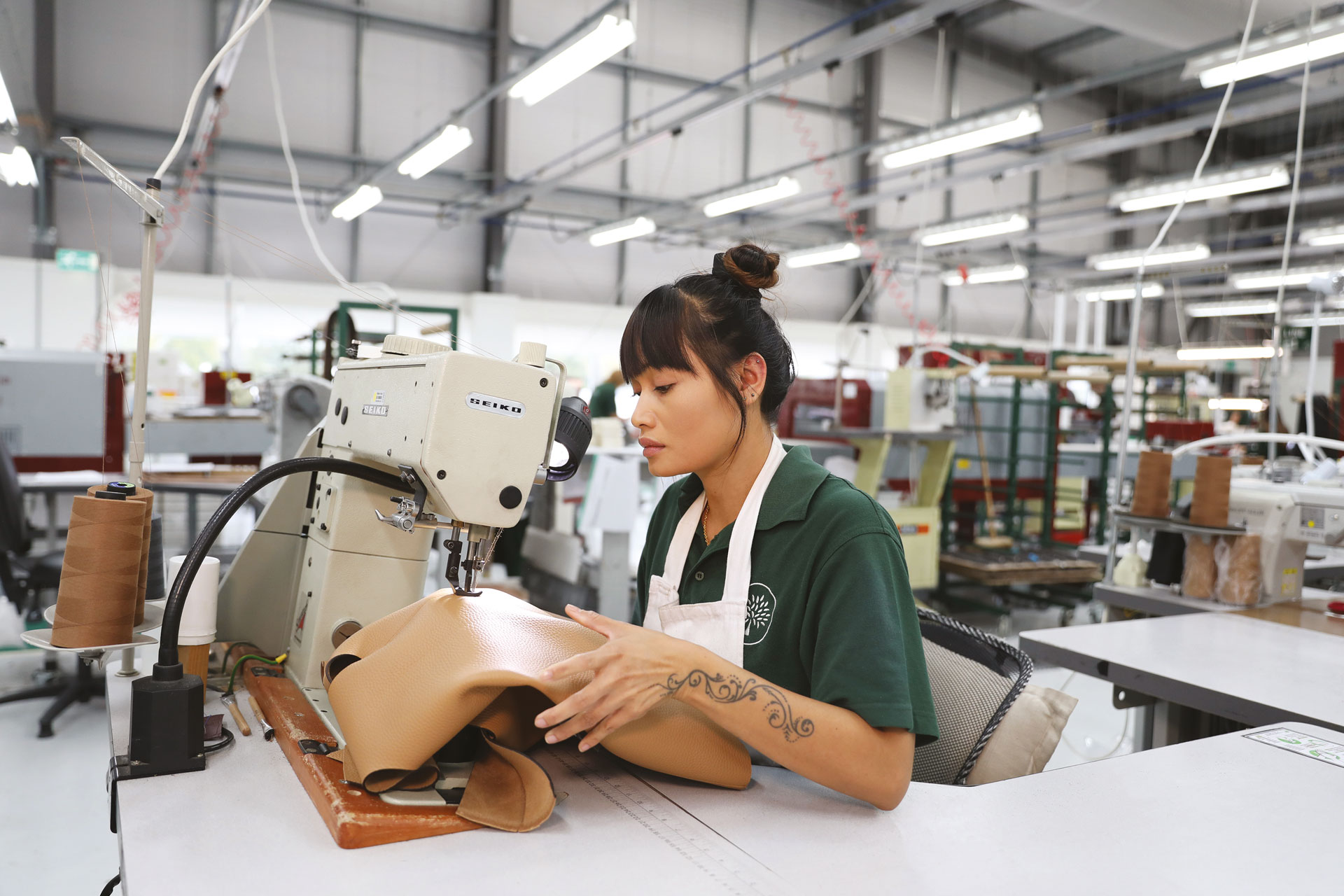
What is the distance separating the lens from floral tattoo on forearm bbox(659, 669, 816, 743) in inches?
34.6

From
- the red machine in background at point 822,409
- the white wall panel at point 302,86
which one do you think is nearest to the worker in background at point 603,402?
the red machine in background at point 822,409

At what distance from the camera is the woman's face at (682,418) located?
1106mm

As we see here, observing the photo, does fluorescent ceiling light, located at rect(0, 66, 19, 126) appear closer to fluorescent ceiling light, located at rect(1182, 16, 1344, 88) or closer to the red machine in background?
the red machine in background

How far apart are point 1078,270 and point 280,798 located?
13.0 m

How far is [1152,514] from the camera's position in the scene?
2467 mm

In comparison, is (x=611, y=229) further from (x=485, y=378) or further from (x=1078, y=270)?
(x=485, y=378)

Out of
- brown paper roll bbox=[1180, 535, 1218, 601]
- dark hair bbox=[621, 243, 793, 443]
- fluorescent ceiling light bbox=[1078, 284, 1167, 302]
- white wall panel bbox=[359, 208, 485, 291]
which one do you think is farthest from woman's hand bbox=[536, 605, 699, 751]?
fluorescent ceiling light bbox=[1078, 284, 1167, 302]

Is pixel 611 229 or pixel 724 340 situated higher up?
pixel 611 229

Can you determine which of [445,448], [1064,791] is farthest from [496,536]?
[1064,791]

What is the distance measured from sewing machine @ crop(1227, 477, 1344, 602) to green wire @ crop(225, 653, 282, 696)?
2232mm

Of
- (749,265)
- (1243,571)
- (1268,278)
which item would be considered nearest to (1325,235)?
(1268,278)

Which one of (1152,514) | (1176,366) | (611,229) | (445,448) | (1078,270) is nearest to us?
(445,448)

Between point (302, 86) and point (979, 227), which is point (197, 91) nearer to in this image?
point (979, 227)

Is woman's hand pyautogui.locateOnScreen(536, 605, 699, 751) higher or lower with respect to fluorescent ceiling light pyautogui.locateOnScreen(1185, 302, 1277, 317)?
lower
